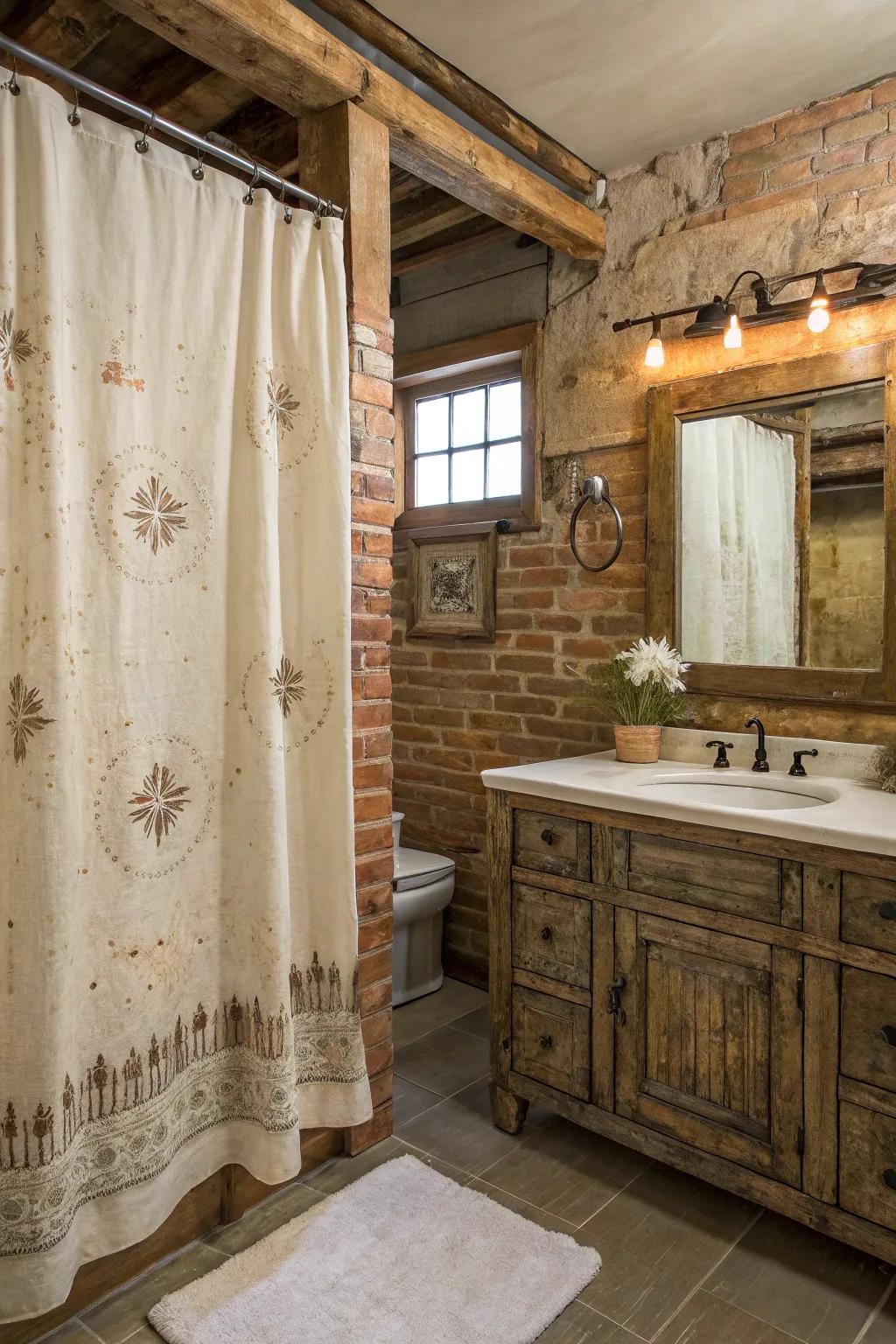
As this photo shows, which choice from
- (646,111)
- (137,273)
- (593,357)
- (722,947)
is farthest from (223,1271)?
(646,111)

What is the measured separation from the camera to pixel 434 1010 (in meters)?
2.88

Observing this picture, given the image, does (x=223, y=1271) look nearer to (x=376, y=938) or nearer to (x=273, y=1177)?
(x=273, y=1177)

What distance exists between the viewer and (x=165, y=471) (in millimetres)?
1615

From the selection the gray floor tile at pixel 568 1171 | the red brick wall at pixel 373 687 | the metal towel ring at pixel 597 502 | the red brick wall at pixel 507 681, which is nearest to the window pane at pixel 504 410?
the red brick wall at pixel 507 681

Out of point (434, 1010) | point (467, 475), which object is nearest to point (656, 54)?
point (467, 475)

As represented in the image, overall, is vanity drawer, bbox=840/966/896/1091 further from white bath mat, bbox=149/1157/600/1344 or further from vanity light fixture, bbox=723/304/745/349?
vanity light fixture, bbox=723/304/745/349

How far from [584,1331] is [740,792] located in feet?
3.97

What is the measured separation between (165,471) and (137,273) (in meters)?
0.35

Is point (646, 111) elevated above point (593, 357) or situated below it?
above

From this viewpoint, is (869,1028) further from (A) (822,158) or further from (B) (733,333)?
(A) (822,158)

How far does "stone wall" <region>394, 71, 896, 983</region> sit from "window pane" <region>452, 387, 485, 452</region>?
0.26 m

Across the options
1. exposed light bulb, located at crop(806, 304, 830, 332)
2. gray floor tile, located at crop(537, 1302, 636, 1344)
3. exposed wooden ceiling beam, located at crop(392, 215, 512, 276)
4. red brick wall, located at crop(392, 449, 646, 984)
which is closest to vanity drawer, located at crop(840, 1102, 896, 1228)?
gray floor tile, located at crop(537, 1302, 636, 1344)

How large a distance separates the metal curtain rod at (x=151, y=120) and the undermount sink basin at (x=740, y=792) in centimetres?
151

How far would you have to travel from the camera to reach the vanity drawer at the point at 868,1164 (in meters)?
1.58
